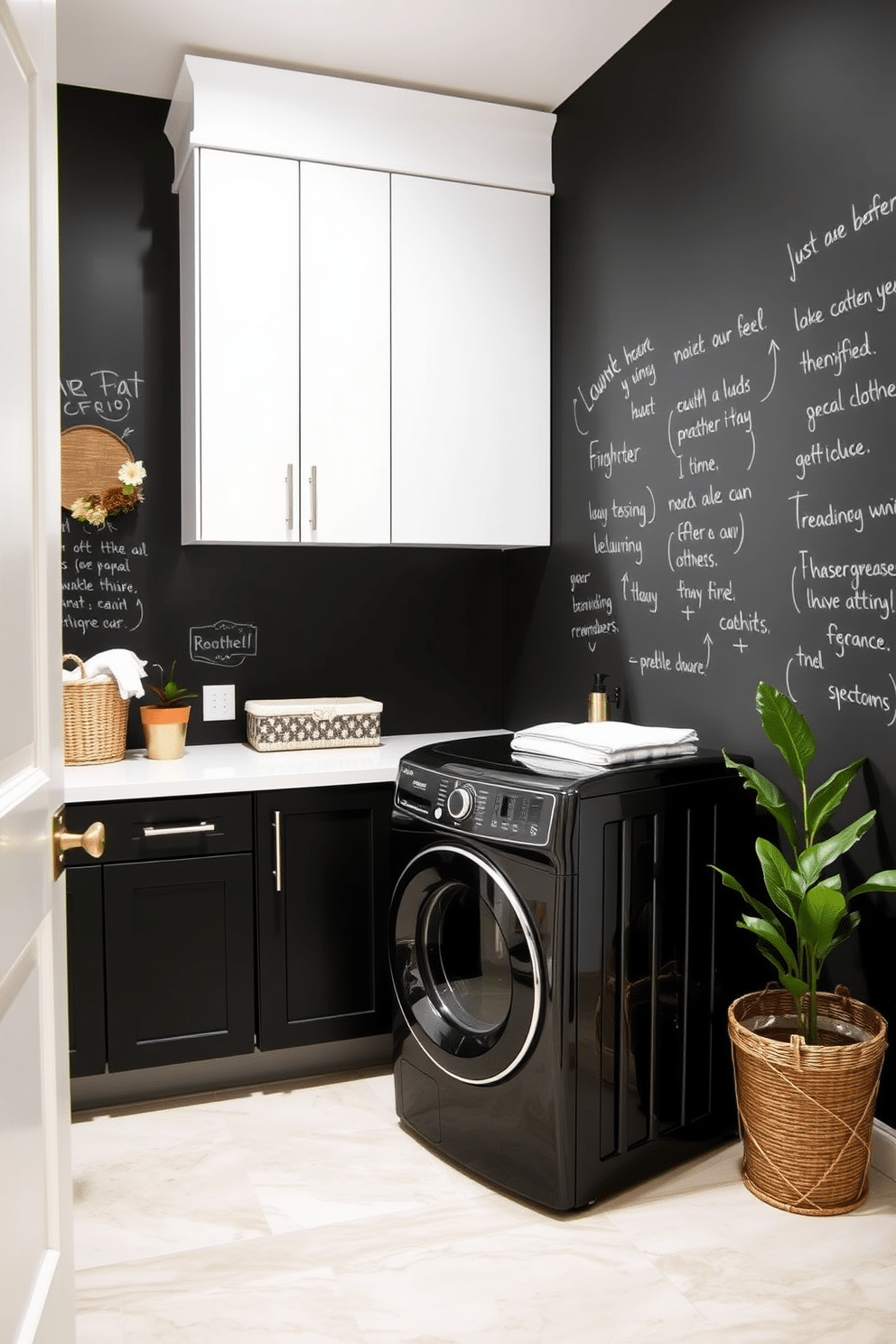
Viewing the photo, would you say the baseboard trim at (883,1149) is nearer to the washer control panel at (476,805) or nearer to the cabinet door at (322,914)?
the washer control panel at (476,805)

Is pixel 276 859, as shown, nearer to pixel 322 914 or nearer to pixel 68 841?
pixel 322 914

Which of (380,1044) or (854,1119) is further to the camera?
(380,1044)

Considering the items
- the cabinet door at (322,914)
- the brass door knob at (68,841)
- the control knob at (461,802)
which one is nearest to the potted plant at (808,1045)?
the control knob at (461,802)

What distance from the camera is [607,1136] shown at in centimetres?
227

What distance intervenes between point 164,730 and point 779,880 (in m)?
1.68

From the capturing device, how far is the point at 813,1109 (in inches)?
83.9

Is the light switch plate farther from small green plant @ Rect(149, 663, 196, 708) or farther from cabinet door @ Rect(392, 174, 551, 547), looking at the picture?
cabinet door @ Rect(392, 174, 551, 547)

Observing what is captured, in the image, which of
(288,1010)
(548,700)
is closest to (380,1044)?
(288,1010)

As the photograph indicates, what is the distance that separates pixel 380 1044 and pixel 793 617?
1603 mm

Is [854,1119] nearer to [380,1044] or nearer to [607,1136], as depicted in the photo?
[607,1136]

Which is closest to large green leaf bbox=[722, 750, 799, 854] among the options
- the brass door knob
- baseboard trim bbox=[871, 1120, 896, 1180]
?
baseboard trim bbox=[871, 1120, 896, 1180]

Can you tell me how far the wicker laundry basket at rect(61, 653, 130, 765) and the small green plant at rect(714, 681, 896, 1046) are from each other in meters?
1.65

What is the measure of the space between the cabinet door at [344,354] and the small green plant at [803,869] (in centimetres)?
139

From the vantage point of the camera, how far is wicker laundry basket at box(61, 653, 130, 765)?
114 inches
